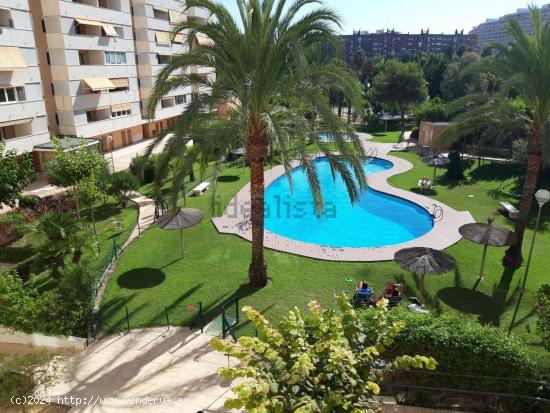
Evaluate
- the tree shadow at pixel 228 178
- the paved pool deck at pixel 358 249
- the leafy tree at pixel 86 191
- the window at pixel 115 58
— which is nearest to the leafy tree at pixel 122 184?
the leafy tree at pixel 86 191

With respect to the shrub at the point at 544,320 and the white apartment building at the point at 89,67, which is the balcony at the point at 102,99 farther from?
the shrub at the point at 544,320

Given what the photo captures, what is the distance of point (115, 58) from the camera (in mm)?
40062

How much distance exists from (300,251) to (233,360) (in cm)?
777

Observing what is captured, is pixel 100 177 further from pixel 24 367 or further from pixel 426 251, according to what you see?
pixel 426 251

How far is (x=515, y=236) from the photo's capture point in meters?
16.4

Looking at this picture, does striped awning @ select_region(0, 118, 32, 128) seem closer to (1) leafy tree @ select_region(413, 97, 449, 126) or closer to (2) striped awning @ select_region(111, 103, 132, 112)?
(2) striped awning @ select_region(111, 103, 132, 112)

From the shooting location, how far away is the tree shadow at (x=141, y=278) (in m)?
16.2

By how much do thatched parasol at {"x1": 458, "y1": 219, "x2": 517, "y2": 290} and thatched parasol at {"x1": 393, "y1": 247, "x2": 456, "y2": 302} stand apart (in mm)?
2159

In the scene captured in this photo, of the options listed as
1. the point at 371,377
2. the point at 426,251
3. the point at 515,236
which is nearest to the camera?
the point at 371,377

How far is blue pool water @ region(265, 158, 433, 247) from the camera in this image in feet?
74.5

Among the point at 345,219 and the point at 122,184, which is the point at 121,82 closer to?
the point at 122,184

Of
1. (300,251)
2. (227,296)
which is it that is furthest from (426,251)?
(227,296)

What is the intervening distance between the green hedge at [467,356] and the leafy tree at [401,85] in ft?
175

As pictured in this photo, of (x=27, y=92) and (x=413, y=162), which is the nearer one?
(x=27, y=92)
